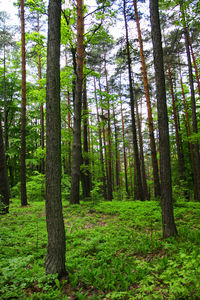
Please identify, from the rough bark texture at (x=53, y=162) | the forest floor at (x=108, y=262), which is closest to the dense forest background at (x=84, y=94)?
the rough bark texture at (x=53, y=162)

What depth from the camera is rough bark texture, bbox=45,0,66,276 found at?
134 inches

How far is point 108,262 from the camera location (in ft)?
13.2

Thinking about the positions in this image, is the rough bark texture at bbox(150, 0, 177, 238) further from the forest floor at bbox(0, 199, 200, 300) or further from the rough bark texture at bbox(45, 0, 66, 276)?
the rough bark texture at bbox(45, 0, 66, 276)

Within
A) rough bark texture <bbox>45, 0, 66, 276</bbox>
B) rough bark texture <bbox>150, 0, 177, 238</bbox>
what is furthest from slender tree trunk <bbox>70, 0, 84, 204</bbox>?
rough bark texture <bbox>45, 0, 66, 276</bbox>

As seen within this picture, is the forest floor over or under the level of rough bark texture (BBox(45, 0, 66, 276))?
under

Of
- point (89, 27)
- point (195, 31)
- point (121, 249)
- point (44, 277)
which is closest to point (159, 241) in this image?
point (121, 249)

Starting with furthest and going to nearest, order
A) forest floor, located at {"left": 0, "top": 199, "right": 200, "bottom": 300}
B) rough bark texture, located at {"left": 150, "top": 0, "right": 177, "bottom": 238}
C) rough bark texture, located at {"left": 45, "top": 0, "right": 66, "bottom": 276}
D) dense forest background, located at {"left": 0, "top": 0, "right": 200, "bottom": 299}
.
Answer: rough bark texture, located at {"left": 150, "top": 0, "right": 177, "bottom": 238}, dense forest background, located at {"left": 0, "top": 0, "right": 200, "bottom": 299}, rough bark texture, located at {"left": 45, "top": 0, "right": 66, "bottom": 276}, forest floor, located at {"left": 0, "top": 199, "right": 200, "bottom": 300}

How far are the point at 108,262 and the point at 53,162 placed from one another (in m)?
2.50

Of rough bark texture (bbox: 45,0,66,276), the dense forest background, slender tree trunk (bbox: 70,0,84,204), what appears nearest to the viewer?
rough bark texture (bbox: 45,0,66,276)

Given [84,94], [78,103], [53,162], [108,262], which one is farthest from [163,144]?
[84,94]

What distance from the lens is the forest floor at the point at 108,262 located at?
114 inches

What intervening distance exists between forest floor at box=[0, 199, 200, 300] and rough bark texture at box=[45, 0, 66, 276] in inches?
13.1

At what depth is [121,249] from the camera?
14.9 feet

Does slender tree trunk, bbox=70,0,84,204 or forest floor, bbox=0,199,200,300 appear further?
slender tree trunk, bbox=70,0,84,204
